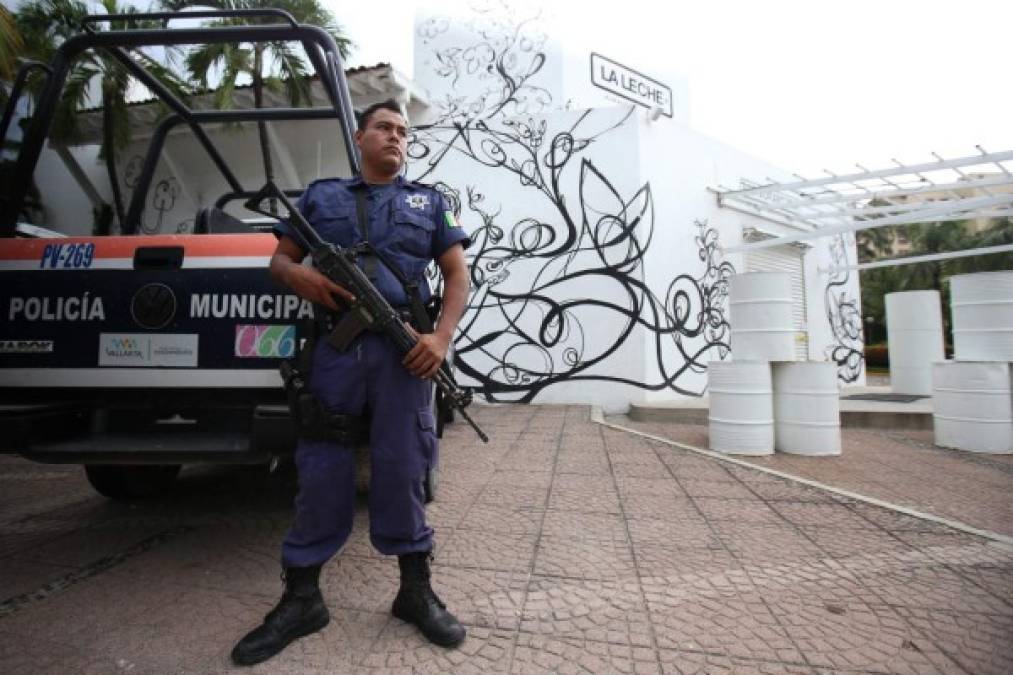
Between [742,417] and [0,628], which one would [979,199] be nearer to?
[742,417]

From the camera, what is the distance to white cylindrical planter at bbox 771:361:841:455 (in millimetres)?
4105

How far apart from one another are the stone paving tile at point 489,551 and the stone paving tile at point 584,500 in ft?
1.62

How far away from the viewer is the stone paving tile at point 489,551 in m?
1.97

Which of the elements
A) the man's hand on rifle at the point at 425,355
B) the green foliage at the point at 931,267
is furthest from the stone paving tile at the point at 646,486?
the green foliage at the point at 931,267

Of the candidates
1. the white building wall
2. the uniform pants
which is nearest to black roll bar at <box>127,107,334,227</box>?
the uniform pants

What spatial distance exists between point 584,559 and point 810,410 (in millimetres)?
3156

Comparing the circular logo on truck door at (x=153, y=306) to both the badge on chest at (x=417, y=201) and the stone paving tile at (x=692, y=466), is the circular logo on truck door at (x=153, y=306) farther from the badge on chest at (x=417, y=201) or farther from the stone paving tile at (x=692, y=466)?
the stone paving tile at (x=692, y=466)

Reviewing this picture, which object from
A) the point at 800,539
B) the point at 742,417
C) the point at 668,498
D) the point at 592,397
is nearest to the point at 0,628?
the point at 668,498

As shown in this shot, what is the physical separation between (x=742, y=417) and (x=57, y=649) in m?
4.39

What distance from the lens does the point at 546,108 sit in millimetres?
7898

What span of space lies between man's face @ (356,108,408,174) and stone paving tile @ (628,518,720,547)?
195 cm

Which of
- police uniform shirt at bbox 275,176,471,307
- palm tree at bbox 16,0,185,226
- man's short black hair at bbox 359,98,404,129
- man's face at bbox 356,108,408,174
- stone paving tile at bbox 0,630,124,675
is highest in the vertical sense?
palm tree at bbox 16,0,185,226

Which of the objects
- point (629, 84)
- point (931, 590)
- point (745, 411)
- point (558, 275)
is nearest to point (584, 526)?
point (931, 590)

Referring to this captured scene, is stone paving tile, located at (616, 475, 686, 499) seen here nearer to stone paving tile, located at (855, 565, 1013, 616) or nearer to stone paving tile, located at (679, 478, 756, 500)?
stone paving tile, located at (679, 478, 756, 500)
